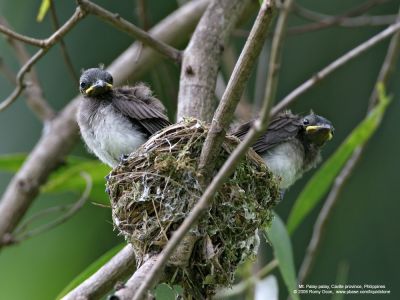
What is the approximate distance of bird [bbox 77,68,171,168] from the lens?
441 centimetres

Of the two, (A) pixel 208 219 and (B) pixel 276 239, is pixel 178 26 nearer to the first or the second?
(B) pixel 276 239

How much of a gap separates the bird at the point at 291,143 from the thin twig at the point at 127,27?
710 mm

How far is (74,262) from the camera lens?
7371 mm

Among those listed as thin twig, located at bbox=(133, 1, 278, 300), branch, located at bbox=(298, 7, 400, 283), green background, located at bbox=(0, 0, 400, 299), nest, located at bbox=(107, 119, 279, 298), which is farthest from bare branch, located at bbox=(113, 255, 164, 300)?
green background, located at bbox=(0, 0, 400, 299)

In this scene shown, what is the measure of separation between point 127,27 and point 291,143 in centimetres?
147

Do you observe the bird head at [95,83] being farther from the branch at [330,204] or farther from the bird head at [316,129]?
the branch at [330,204]

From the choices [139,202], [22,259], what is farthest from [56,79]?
[139,202]

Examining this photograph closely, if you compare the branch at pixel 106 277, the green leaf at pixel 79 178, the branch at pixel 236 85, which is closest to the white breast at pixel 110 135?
the branch at pixel 106 277

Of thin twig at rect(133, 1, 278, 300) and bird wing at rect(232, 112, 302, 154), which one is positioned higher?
thin twig at rect(133, 1, 278, 300)

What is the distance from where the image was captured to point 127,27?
4324 mm

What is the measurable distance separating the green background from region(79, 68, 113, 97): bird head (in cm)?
305

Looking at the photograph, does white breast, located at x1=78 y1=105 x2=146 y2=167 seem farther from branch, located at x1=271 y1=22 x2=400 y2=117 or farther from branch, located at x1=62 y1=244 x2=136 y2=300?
branch, located at x1=271 y1=22 x2=400 y2=117

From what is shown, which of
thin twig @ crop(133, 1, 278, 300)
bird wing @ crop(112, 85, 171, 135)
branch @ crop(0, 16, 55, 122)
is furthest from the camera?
branch @ crop(0, 16, 55, 122)

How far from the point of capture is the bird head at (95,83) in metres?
4.63
